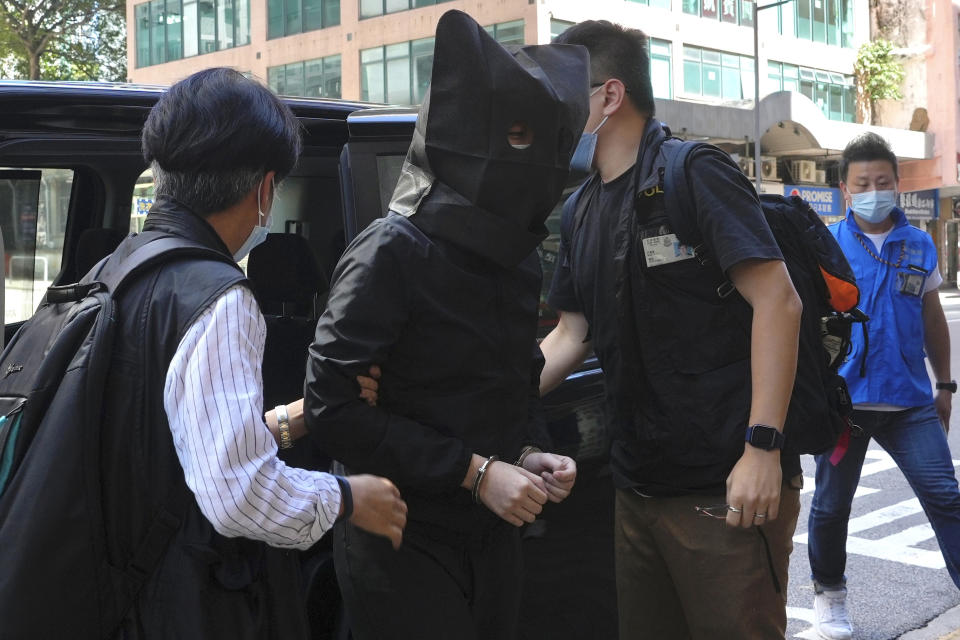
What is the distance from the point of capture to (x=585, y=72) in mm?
2168

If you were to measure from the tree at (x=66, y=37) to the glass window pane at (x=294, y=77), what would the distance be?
18.1 feet

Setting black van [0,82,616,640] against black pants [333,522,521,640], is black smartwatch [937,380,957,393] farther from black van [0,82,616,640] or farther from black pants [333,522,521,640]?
black pants [333,522,521,640]

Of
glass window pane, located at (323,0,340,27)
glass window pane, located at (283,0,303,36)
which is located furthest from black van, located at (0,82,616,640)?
glass window pane, located at (283,0,303,36)

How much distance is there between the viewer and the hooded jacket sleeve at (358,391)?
194 centimetres

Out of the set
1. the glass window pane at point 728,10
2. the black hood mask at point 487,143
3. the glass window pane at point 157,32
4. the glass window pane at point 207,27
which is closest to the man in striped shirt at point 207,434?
the black hood mask at point 487,143

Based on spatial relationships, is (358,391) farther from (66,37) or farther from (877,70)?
(877,70)

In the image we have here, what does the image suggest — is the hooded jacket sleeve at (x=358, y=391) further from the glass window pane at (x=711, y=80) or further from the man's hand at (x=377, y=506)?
the glass window pane at (x=711, y=80)

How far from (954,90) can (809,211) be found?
3958 centimetres

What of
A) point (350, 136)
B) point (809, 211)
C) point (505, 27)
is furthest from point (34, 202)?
point (505, 27)

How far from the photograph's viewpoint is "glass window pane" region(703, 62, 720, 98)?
31848 millimetres

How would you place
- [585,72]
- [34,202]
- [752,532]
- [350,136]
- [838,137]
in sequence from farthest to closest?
[838,137] < [34,202] < [350,136] < [752,532] < [585,72]

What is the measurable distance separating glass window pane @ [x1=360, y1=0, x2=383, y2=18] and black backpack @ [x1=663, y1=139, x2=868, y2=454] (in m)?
30.7

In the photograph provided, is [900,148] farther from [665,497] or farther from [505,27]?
[665,497]

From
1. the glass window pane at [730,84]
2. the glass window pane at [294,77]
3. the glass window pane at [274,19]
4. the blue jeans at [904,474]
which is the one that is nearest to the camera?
the blue jeans at [904,474]
